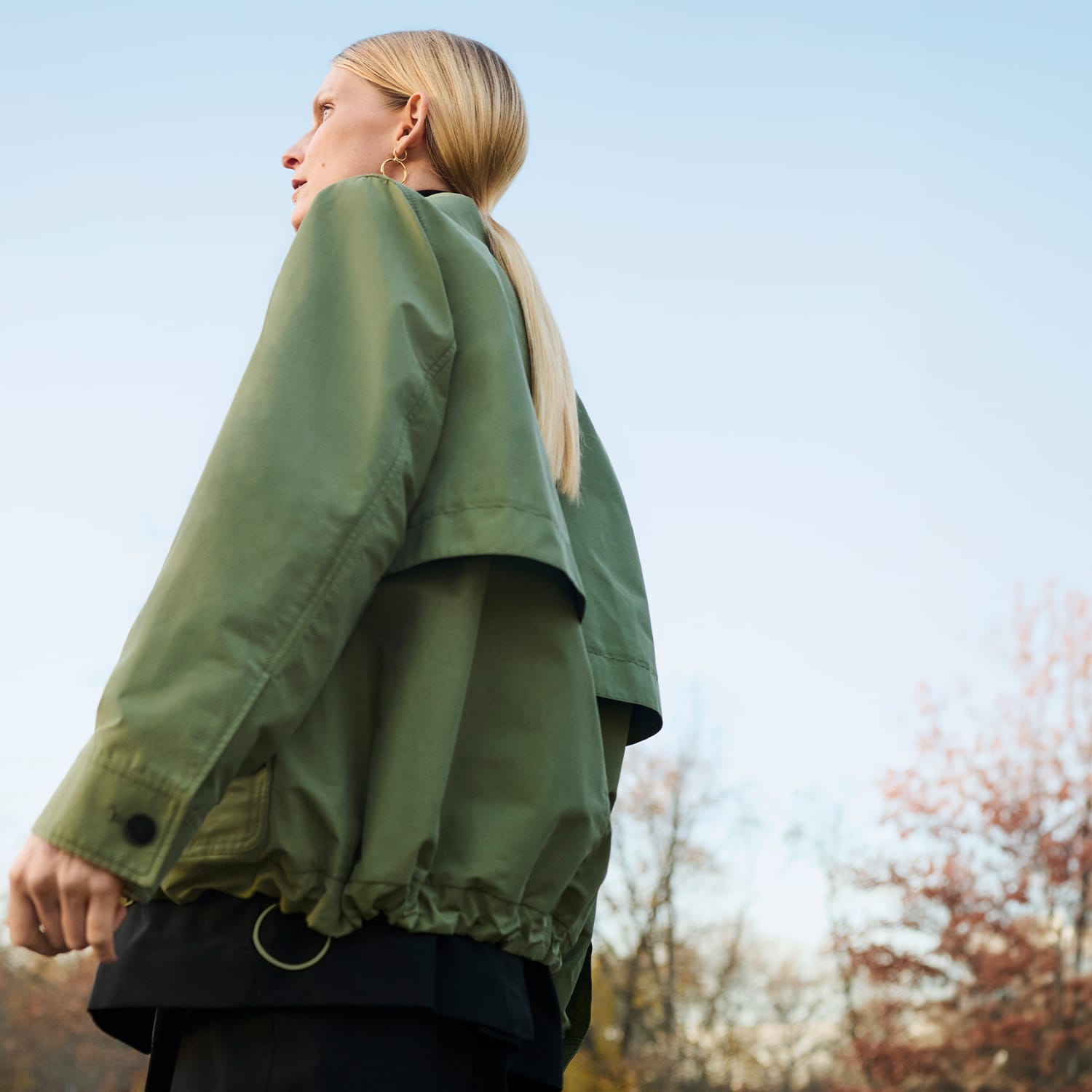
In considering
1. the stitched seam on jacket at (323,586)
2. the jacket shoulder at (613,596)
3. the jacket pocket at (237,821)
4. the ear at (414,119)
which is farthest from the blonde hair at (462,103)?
the jacket pocket at (237,821)

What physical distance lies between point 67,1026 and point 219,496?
25.3 meters

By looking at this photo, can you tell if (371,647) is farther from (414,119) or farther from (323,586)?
(414,119)

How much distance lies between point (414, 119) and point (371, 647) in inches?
38.4

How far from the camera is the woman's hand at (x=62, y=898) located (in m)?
1.00

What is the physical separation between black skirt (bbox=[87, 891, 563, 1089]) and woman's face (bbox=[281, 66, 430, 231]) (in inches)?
44.6

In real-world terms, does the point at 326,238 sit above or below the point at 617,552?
above

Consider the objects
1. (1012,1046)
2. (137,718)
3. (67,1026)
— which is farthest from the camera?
(67,1026)

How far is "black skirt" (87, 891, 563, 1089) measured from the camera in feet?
3.55

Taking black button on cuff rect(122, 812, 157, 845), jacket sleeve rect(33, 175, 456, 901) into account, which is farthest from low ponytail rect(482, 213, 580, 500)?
black button on cuff rect(122, 812, 157, 845)

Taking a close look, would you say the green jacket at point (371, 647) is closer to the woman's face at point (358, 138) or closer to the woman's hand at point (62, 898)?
the woman's hand at point (62, 898)

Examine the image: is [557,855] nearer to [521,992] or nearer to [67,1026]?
[521,992]

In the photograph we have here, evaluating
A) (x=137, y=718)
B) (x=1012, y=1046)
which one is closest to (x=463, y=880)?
(x=137, y=718)

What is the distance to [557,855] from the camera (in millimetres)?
1260

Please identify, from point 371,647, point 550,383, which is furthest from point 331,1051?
point 550,383
